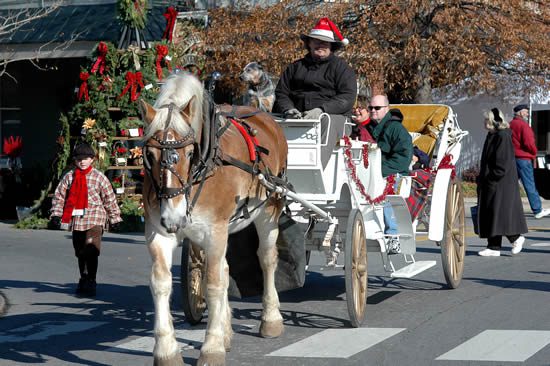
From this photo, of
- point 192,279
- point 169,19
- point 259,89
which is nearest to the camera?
point 192,279

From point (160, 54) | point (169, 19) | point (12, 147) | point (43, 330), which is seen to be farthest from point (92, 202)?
point (12, 147)

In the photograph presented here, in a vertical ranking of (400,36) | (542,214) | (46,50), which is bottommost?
(542,214)

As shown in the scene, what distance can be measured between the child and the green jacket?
2910 mm

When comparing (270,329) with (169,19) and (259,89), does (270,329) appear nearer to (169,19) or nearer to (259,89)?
(259,89)

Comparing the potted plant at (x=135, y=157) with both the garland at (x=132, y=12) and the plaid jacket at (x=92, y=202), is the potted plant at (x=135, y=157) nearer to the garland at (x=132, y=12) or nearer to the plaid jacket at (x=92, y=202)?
the garland at (x=132, y=12)

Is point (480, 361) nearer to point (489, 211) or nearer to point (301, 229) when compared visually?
point (301, 229)

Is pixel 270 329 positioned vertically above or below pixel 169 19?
below

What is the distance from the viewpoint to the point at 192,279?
8695 mm

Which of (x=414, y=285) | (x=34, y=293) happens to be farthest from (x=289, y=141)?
(x=34, y=293)

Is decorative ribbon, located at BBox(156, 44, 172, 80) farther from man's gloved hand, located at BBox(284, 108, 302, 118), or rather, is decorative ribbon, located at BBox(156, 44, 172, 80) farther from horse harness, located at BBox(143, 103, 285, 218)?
horse harness, located at BBox(143, 103, 285, 218)

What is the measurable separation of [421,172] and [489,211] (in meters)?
3.08

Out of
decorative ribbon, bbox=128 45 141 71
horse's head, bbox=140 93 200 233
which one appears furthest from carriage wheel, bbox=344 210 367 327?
decorative ribbon, bbox=128 45 141 71

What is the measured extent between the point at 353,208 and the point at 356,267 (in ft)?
2.14

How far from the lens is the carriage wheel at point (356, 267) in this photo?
8391 millimetres
